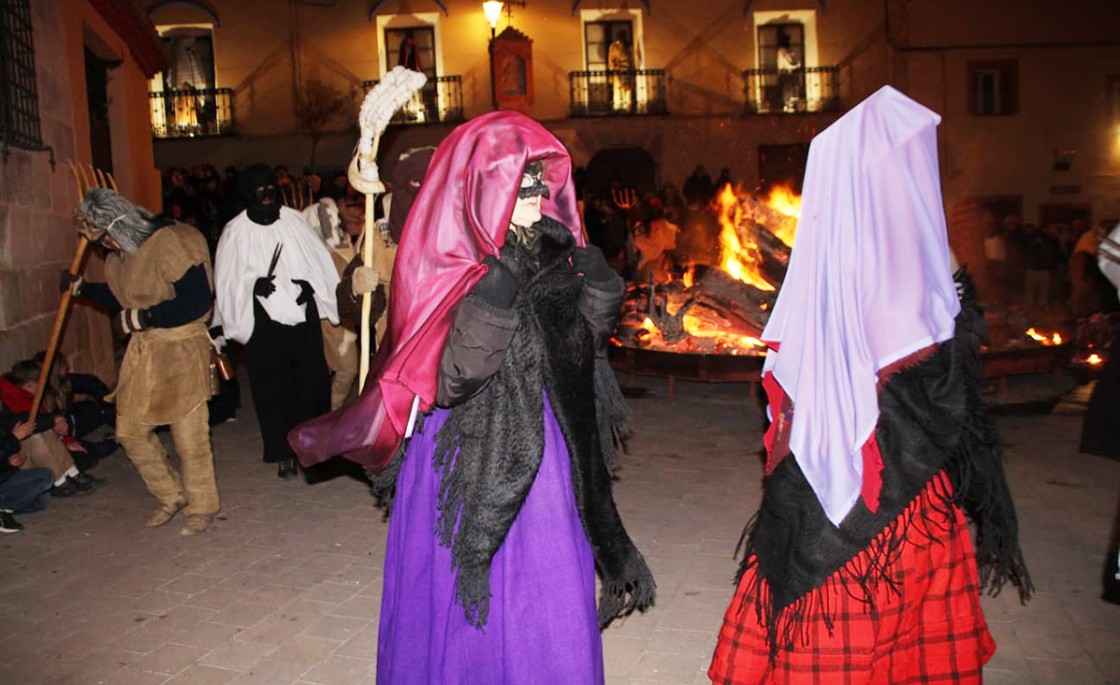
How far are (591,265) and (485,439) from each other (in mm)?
754

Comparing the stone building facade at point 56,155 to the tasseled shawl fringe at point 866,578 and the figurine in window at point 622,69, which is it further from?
the figurine in window at point 622,69

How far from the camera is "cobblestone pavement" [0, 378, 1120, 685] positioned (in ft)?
14.6

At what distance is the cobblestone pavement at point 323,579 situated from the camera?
4.46 meters

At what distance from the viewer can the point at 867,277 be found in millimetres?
3133

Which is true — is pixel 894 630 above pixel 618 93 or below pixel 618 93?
below

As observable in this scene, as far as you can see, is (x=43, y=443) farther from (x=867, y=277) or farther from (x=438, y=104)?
(x=438, y=104)

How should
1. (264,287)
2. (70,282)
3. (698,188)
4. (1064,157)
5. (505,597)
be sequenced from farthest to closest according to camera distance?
(1064,157), (698,188), (264,287), (70,282), (505,597)

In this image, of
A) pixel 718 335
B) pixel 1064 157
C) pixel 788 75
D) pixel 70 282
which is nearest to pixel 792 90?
pixel 788 75

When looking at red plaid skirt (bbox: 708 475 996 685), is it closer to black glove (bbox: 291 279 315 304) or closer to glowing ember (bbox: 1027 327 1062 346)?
black glove (bbox: 291 279 315 304)

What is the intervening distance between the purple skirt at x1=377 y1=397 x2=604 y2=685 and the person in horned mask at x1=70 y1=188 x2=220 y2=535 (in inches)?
128

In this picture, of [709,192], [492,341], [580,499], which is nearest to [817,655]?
[580,499]

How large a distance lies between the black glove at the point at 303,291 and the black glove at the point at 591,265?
4.03 meters

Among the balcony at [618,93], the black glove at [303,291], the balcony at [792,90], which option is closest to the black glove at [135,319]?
the black glove at [303,291]

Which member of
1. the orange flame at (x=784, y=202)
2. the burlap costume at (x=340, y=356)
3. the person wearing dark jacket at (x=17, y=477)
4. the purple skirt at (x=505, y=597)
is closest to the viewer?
the purple skirt at (x=505, y=597)
